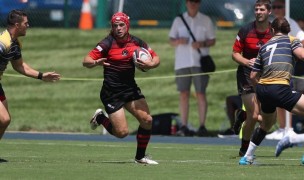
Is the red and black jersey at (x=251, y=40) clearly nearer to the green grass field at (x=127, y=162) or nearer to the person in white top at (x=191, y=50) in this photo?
the green grass field at (x=127, y=162)

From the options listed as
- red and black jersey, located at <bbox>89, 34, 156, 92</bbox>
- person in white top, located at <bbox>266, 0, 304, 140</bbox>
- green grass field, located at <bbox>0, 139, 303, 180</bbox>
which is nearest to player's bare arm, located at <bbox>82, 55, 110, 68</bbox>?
red and black jersey, located at <bbox>89, 34, 156, 92</bbox>

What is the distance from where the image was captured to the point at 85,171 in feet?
45.4

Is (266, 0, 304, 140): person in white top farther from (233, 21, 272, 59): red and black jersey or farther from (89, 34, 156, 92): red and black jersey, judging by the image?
(89, 34, 156, 92): red and black jersey

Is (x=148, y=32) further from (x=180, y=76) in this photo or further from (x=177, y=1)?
(x=180, y=76)

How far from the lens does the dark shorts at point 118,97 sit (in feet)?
52.1

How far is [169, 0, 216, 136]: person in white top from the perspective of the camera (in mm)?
23422

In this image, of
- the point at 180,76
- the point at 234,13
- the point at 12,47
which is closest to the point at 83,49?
the point at 234,13

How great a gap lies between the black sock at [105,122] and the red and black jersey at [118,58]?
2.43 feet

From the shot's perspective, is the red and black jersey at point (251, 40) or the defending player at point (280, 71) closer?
the defending player at point (280, 71)

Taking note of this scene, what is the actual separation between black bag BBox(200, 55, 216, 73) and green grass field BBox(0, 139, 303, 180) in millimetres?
3216

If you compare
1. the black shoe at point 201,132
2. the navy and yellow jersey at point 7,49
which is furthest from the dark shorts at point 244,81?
the black shoe at point 201,132

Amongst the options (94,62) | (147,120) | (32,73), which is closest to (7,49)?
(32,73)

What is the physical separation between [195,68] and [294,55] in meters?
8.59

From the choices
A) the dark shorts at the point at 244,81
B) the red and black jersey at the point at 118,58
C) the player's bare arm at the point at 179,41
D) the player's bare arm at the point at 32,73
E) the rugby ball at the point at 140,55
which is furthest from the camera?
the player's bare arm at the point at 179,41
